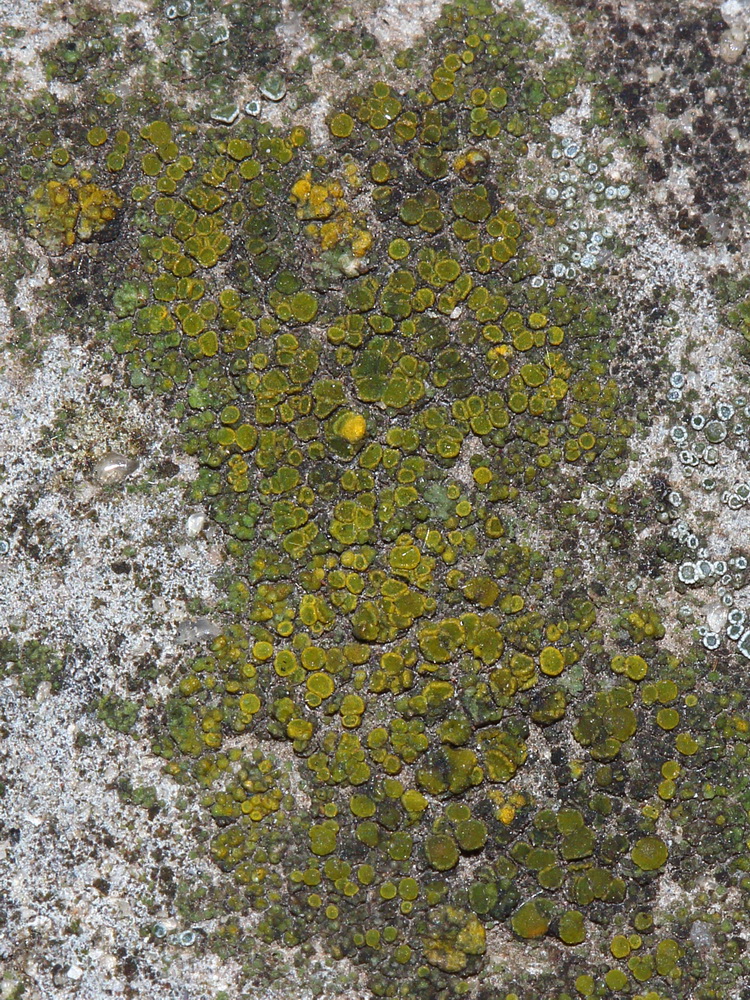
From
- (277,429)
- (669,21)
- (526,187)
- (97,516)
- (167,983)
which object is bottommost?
(167,983)

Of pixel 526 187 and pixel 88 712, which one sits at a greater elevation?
pixel 526 187

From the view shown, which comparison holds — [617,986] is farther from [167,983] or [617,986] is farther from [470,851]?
[167,983]

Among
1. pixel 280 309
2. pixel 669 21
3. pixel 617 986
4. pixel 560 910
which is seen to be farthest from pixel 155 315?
pixel 617 986

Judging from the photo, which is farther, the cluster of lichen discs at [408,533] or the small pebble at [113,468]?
the small pebble at [113,468]

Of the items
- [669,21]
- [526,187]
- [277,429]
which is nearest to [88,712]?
[277,429]

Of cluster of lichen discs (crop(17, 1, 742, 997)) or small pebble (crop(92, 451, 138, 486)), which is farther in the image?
small pebble (crop(92, 451, 138, 486))

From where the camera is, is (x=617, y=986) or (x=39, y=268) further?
(x=39, y=268)

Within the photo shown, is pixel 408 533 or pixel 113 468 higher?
pixel 113 468

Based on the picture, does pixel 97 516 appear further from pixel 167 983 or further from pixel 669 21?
pixel 669 21
